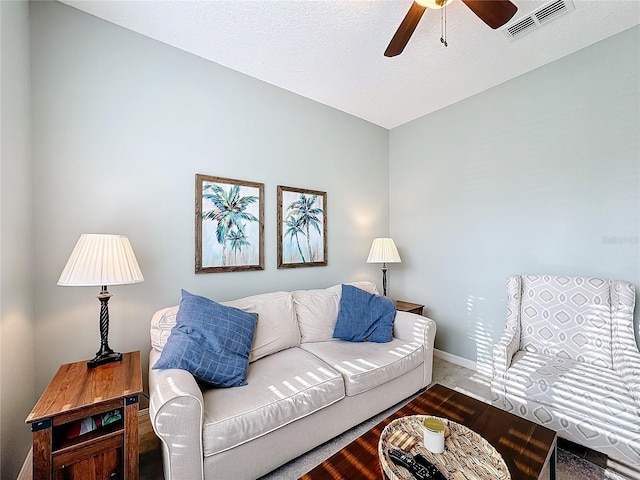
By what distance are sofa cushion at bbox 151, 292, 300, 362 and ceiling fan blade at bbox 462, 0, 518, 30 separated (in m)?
2.18

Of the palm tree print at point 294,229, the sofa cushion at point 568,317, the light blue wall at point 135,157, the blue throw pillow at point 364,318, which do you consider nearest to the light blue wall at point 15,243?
the light blue wall at point 135,157

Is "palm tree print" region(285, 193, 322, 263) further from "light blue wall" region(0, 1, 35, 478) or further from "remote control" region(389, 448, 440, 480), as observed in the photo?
"remote control" region(389, 448, 440, 480)

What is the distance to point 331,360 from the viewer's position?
6.46ft

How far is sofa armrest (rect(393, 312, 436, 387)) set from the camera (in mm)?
2314

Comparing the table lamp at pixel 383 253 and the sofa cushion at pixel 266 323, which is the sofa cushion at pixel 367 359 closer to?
the sofa cushion at pixel 266 323

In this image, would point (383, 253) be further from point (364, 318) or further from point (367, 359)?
point (367, 359)

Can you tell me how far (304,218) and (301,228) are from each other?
0.11 m

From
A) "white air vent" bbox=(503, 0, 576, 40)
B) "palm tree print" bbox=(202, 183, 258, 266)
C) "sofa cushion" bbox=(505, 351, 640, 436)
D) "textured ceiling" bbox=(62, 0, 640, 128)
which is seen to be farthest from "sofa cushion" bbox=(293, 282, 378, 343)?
"white air vent" bbox=(503, 0, 576, 40)

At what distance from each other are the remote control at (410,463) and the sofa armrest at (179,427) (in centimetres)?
86

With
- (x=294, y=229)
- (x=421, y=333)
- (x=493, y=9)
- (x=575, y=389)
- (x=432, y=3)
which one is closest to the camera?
(x=493, y=9)

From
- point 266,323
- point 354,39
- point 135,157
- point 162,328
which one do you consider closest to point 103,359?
point 162,328

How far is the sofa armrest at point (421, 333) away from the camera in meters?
2.31

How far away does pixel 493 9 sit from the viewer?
1.38 meters

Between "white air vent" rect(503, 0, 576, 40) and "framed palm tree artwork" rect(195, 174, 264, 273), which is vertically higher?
"white air vent" rect(503, 0, 576, 40)
